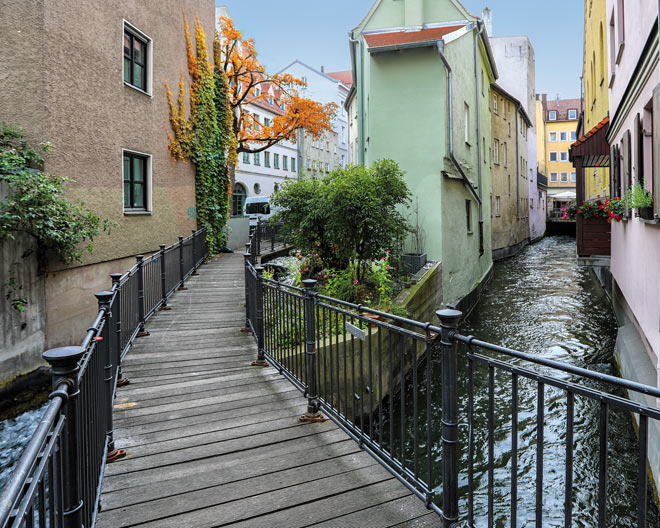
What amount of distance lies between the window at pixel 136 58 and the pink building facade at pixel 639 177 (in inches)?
448

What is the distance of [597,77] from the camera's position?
1661 centimetres

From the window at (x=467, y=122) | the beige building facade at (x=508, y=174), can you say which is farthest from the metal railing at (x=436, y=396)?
the beige building facade at (x=508, y=174)

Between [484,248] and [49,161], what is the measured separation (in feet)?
54.6

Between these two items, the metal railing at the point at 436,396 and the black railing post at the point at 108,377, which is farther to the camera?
the black railing post at the point at 108,377

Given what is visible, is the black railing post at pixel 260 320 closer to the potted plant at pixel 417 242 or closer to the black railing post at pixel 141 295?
the black railing post at pixel 141 295

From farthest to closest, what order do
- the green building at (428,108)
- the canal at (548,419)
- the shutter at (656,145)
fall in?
the green building at (428,108), the canal at (548,419), the shutter at (656,145)

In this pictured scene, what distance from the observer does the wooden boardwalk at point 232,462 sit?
3.29 meters

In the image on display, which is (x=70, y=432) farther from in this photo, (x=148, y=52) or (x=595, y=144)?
(x=148, y=52)

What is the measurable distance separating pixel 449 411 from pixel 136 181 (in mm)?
12614

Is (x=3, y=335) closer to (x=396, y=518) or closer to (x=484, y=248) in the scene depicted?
(x=396, y=518)

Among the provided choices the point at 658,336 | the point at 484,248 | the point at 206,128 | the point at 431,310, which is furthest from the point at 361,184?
the point at 484,248

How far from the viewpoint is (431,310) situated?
13.3m

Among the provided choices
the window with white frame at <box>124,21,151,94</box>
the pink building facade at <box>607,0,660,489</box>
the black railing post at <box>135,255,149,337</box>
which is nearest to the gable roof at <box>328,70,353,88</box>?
the window with white frame at <box>124,21,151,94</box>

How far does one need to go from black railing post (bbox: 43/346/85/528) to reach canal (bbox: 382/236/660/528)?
13.0 ft
